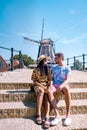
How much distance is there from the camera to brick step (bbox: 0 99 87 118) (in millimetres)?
4004

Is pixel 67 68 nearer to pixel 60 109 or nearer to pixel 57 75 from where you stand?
pixel 57 75

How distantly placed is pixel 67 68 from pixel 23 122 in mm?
1197

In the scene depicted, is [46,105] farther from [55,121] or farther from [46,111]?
[55,121]

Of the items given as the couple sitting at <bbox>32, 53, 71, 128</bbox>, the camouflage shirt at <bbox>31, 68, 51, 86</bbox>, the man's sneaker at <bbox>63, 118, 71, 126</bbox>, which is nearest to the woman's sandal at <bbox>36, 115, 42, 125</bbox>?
the couple sitting at <bbox>32, 53, 71, 128</bbox>

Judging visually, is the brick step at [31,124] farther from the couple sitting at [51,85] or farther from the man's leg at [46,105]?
the man's leg at [46,105]

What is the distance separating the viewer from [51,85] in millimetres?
4047

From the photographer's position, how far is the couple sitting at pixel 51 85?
3836mm

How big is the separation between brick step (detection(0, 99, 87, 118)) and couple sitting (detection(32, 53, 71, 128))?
23 cm

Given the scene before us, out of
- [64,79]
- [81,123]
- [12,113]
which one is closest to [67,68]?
[64,79]

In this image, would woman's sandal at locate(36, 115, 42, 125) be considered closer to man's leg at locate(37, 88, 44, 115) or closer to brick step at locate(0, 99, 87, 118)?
man's leg at locate(37, 88, 44, 115)

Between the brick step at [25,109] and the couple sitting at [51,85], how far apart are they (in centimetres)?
23

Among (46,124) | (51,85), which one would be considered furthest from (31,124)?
(51,85)

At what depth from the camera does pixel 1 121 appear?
387cm

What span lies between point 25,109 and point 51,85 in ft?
1.98
